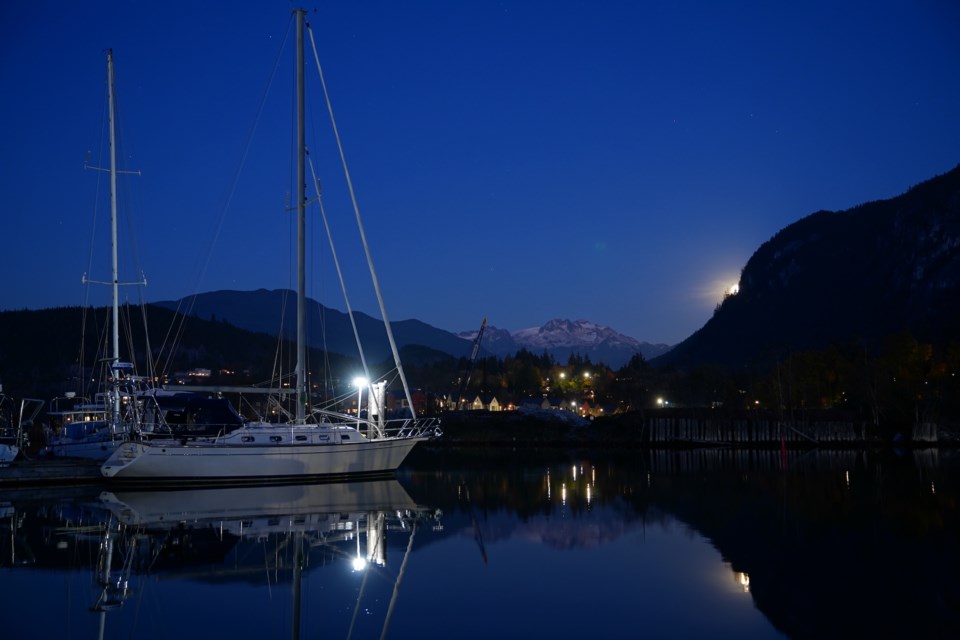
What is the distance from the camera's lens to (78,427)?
142 feet

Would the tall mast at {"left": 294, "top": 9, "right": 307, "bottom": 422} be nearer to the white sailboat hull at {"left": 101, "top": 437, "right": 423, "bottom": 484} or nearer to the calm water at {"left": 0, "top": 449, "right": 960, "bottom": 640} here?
the white sailboat hull at {"left": 101, "top": 437, "right": 423, "bottom": 484}

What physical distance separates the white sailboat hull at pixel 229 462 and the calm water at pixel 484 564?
2.19 metres

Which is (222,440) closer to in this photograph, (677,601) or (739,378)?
(677,601)

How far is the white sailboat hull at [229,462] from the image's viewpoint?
32.4 metres

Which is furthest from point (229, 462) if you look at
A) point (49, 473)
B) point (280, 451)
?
point (49, 473)

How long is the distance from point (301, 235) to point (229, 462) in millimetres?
10098

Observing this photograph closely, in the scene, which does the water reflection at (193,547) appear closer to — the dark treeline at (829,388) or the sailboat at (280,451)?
the sailboat at (280,451)

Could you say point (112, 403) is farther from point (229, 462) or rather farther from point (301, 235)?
point (301, 235)

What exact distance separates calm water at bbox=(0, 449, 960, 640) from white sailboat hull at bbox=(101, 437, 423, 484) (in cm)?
219

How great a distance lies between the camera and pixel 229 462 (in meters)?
33.2

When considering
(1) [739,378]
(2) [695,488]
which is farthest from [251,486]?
(1) [739,378]

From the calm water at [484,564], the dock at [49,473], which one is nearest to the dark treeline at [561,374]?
the dock at [49,473]

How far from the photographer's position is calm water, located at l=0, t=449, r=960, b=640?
1209 cm

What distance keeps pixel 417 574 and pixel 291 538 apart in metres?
5.11
